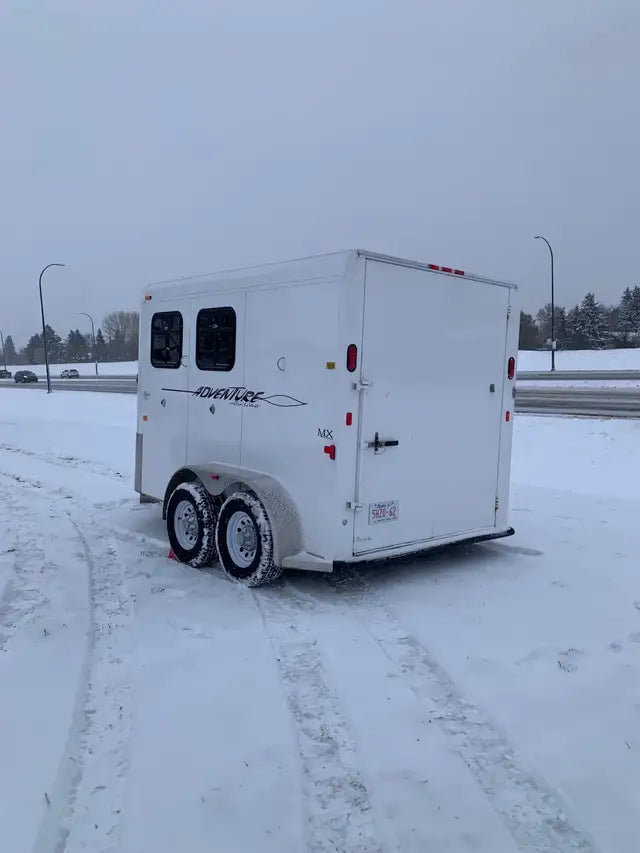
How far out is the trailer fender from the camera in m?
6.06

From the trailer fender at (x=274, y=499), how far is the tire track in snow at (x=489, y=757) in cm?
90

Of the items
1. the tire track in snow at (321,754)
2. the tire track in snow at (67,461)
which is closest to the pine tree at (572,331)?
the tire track in snow at (67,461)

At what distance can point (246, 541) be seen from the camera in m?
6.52

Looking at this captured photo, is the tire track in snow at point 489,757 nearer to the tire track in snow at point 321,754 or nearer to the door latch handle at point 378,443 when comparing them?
the tire track in snow at point 321,754

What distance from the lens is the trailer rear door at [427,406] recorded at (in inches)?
235

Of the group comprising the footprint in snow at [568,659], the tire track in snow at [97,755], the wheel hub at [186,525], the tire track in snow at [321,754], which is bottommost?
the tire track in snow at [97,755]

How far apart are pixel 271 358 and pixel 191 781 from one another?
12.3 feet

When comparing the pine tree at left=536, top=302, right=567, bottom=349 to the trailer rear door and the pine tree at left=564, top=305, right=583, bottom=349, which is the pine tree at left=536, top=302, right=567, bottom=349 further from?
the trailer rear door

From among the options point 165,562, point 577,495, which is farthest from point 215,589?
point 577,495

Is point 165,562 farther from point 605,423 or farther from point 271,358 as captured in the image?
point 605,423

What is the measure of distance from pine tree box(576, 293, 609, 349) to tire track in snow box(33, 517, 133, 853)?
76282 mm

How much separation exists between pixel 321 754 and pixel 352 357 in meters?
3.06

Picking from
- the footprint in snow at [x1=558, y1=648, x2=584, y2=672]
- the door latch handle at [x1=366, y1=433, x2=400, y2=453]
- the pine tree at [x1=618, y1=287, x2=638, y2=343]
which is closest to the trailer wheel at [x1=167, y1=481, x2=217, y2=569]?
the door latch handle at [x1=366, y1=433, x2=400, y2=453]

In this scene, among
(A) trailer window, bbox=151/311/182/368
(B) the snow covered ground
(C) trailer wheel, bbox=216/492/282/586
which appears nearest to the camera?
(B) the snow covered ground
